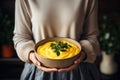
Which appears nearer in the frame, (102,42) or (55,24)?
(55,24)

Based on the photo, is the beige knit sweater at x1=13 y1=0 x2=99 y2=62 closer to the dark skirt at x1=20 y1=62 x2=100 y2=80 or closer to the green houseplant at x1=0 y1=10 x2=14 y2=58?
the dark skirt at x1=20 y1=62 x2=100 y2=80

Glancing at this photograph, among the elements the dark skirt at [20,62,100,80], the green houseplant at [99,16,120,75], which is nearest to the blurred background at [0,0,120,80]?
the green houseplant at [99,16,120,75]

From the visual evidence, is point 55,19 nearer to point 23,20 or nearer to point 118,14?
point 23,20

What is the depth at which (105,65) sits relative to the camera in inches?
93.5

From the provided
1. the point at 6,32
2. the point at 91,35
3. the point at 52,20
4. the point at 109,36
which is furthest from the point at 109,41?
the point at 52,20

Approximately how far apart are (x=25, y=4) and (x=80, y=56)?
1.02 ft

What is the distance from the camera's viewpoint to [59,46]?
3.28 feet

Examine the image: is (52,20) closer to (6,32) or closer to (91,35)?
(91,35)

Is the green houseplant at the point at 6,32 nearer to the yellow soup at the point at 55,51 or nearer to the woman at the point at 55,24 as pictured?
the woman at the point at 55,24

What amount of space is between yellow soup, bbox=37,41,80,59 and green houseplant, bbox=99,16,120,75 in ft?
4.26

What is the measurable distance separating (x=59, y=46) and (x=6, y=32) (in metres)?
1.48

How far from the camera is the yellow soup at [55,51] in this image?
992 mm

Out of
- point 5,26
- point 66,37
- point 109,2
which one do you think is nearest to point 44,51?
point 66,37

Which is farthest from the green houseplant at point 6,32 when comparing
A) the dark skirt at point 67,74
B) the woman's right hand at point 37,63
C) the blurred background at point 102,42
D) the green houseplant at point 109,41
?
the woman's right hand at point 37,63
